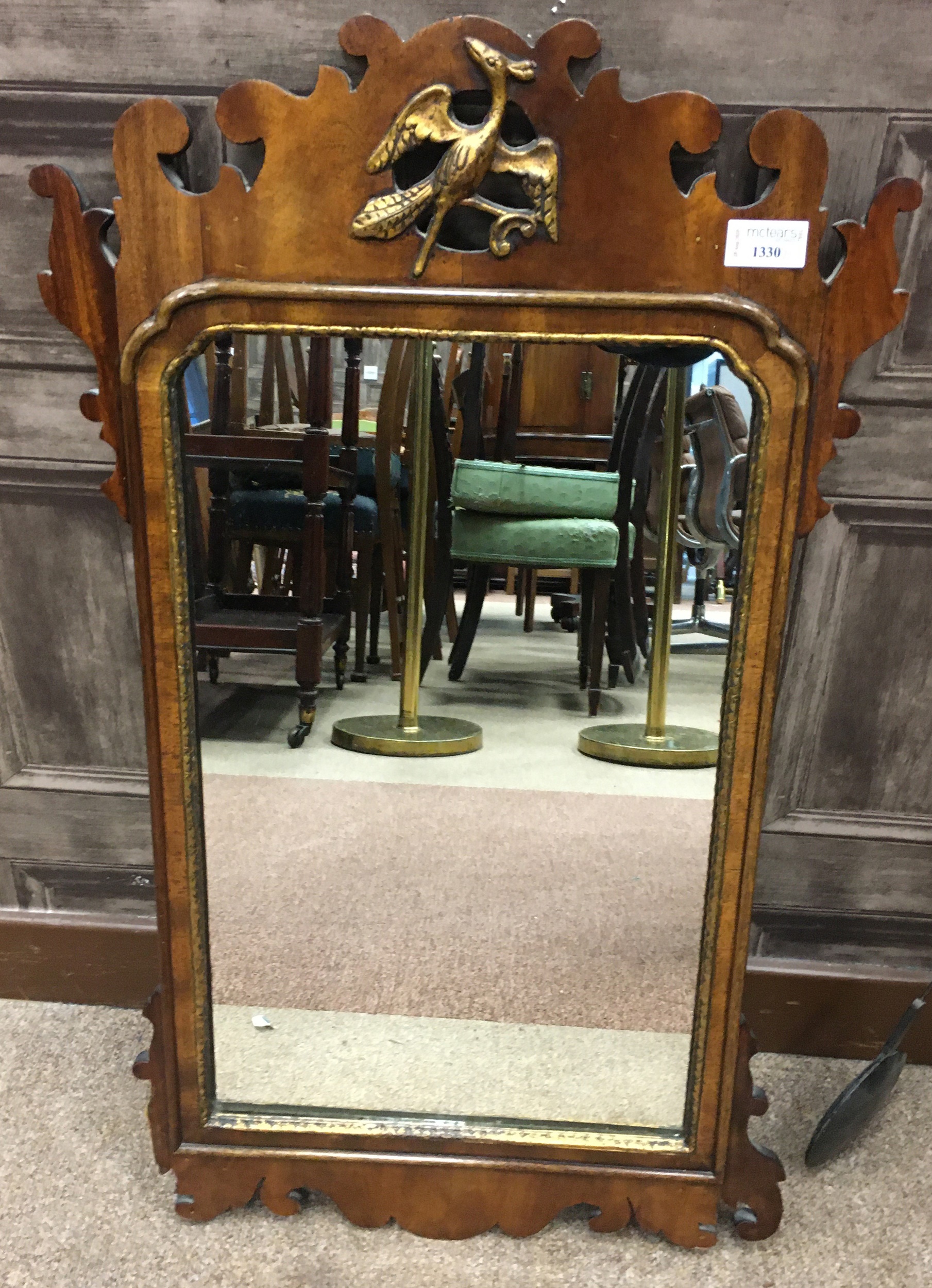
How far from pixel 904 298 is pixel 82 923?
1.18m

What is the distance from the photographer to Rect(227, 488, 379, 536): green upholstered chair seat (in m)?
0.91

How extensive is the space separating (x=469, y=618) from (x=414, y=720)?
0.17 metres

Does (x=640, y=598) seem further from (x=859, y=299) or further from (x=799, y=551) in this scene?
Result: (x=859, y=299)

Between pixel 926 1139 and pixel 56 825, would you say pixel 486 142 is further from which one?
pixel 926 1139

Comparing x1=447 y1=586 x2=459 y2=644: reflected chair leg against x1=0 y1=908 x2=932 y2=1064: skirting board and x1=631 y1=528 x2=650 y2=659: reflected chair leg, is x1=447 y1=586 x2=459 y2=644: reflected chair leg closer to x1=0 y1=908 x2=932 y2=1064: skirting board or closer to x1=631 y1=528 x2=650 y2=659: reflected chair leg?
x1=631 y1=528 x2=650 y2=659: reflected chair leg

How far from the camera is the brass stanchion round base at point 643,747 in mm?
921

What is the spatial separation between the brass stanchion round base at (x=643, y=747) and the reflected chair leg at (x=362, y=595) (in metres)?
0.25

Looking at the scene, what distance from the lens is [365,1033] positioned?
3.34 feet

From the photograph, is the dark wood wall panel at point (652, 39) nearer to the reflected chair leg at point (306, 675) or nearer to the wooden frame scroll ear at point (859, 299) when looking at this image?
the wooden frame scroll ear at point (859, 299)

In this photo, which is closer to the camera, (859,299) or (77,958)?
(859,299)

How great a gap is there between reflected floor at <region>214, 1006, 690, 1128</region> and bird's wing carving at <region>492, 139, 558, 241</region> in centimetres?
78

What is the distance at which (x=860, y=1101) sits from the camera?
100cm

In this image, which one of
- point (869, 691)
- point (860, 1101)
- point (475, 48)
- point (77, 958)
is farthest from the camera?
point (77, 958)

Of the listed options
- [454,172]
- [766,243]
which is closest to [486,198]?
[454,172]
